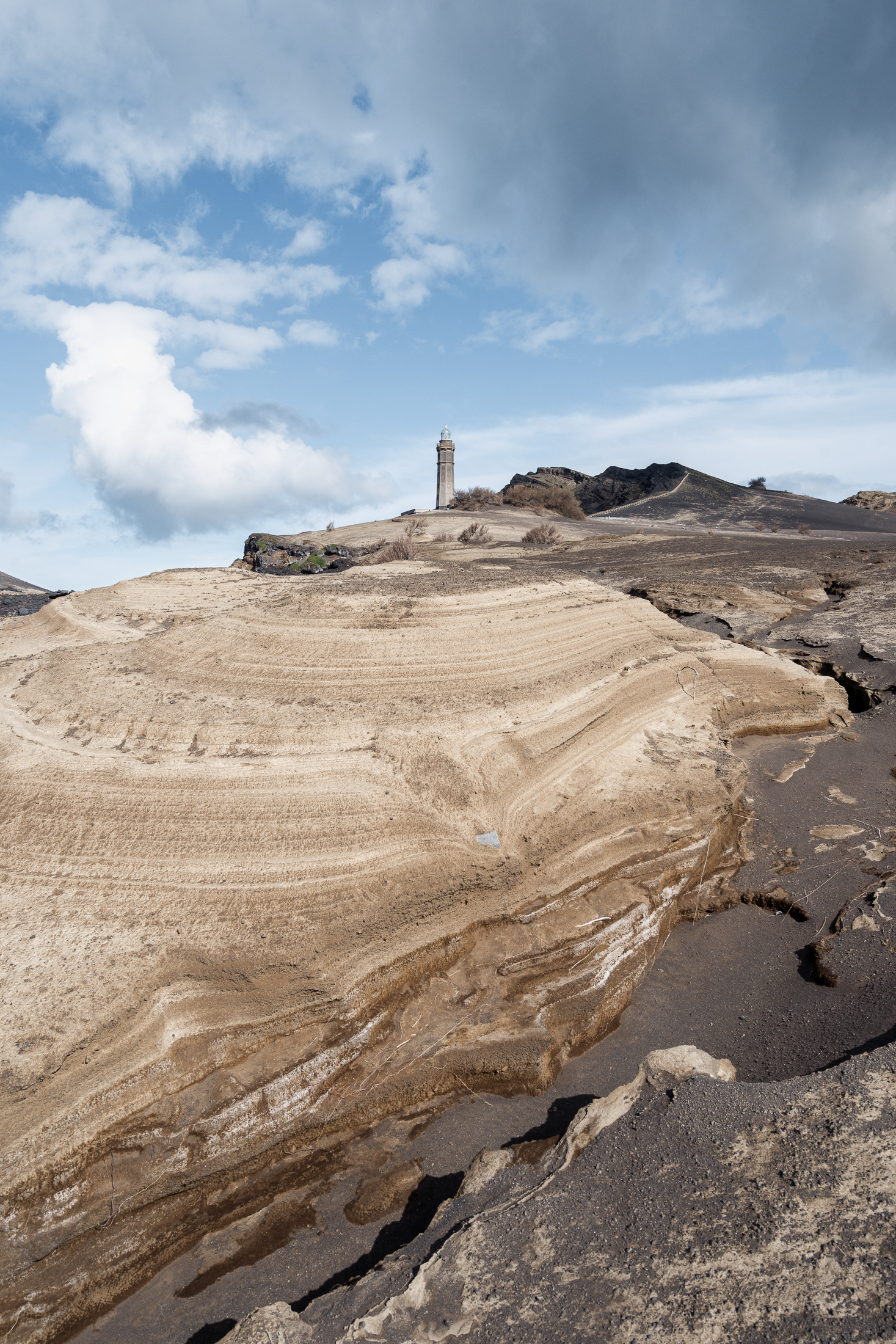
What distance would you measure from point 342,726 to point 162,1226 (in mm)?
2825

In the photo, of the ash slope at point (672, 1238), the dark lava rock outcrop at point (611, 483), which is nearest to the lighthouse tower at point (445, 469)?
the dark lava rock outcrop at point (611, 483)

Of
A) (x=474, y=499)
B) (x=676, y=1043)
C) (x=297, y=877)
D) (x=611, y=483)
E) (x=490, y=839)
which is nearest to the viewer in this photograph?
(x=676, y=1043)

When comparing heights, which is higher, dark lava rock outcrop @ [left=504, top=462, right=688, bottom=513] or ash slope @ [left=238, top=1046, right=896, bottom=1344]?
dark lava rock outcrop @ [left=504, top=462, right=688, bottom=513]

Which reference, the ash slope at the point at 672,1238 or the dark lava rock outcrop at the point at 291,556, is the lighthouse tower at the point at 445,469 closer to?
the dark lava rock outcrop at the point at 291,556

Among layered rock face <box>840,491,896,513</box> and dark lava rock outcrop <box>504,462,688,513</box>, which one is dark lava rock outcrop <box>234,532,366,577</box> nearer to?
dark lava rock outcrop <box>504,462,688,513</box>

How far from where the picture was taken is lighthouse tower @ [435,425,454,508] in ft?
103

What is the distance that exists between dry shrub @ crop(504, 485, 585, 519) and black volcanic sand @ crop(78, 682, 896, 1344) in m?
21.7

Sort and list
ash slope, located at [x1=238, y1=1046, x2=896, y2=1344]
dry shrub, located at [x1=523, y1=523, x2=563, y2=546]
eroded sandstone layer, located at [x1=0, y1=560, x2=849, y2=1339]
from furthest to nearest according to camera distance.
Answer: dry shrub, located at [x1=523, y1=523, x2=563, y2=546] → eroded sandstone layer, located at [x1=0, y1=560, x2=849, y2=1339] → ash slope, located at [x1=238, y1=1046, x2=896, y2=1344]

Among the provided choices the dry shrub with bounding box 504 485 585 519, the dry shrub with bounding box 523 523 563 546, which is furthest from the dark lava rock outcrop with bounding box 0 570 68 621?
the dry shrub with bounding box 504 485 585 519

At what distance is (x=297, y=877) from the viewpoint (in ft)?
12.5

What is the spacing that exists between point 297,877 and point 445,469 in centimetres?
2973

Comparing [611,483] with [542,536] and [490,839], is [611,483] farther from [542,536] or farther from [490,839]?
[490,839]

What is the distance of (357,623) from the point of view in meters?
6.17

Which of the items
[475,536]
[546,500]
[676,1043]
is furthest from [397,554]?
[546,500]
